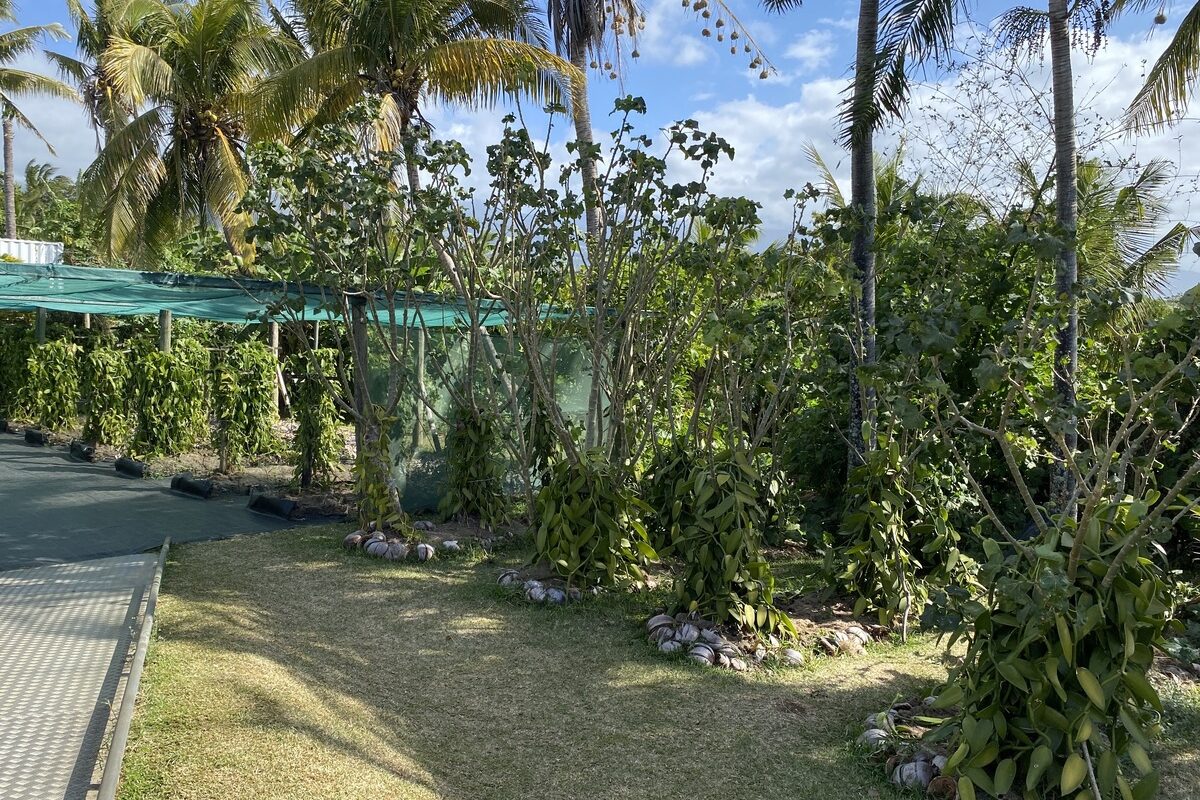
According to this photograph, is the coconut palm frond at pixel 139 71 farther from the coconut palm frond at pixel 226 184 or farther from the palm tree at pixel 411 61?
the palm tree at pixel 411 61

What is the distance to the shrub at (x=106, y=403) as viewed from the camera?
11.6 meters

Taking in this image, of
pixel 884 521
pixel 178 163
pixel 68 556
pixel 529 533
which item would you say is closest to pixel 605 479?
pixel 529 533

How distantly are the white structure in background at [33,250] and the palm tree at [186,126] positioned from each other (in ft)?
21.8

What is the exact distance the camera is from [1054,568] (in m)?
3.23

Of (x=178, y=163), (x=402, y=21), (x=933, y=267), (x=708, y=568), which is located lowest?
(x=708, y=568)

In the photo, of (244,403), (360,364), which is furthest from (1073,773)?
(244,403)

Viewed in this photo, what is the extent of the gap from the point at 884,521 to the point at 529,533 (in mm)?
2579

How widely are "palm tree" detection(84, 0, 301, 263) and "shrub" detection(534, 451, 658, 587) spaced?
1033cm

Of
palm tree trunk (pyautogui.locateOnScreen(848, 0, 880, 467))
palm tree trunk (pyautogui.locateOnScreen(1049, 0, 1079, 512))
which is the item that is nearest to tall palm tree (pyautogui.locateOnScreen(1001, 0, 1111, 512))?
palm tree trunk (pyautogui.locateOnScreen(1049, 0, 1079, 512))

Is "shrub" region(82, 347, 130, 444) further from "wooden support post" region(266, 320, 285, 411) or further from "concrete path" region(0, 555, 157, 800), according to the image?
"concrete path" region(0, 555, 157, 800)

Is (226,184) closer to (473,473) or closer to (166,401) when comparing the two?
(166,401)

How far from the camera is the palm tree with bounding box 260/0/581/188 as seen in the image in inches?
420

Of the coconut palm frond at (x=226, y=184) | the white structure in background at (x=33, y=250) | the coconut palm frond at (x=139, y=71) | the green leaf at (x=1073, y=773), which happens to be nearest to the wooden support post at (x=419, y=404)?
the green leaf at (x=1073, y=773)

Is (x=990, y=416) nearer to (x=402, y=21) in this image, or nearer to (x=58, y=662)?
(x=58, y=662)
